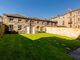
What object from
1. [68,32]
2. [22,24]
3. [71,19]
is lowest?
[68,32]

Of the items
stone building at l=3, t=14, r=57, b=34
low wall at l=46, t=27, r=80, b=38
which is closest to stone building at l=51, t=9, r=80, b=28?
stone building at l=3, t=14, r=57, b=34

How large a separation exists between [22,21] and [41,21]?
26.0ft

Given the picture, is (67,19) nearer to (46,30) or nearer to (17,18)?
(46,30)

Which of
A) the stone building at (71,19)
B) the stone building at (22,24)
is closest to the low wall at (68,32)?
the stone building at (22,24)

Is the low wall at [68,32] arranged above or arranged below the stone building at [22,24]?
below

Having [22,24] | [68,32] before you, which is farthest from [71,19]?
[68,32]

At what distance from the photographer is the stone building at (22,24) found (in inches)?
1786

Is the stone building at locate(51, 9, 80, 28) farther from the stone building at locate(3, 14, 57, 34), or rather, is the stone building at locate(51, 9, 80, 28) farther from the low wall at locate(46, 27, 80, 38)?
the low wall at locate(46, 27, 80, 38)

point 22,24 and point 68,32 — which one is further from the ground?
point 22,24

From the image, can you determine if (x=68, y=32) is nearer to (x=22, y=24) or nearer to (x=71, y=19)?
(x=22, y=24)

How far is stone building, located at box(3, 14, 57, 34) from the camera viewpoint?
45.4 meters

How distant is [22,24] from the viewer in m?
49.1

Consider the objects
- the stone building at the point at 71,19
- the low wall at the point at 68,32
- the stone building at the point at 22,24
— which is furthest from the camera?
the stone building at the point at 71,19

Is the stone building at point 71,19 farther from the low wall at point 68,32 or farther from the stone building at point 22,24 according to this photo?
the low wall at point 68,32
